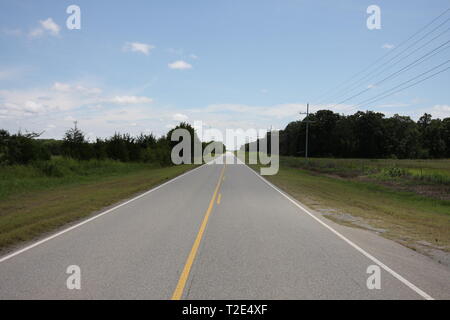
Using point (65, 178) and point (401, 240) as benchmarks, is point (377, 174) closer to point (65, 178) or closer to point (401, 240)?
point (401, 240)

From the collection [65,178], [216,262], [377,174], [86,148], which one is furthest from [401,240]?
[86,148]

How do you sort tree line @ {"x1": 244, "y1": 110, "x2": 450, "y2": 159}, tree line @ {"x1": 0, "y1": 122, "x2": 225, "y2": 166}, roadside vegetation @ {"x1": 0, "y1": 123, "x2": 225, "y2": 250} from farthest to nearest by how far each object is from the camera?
tree line @ {"x1": 244, "y1": 110, "x2": 450, "y2": 159} → tree line @ {"x1": 0, "y1": 122, "x2": 225, "y2": 166} → roadside vegetation @ {"x1": 0, "y1": 123, "x2": 225, "y2": 250}

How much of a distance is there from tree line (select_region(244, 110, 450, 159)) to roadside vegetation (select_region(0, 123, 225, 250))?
6009 cm

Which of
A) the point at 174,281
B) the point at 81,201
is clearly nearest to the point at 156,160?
the point at 81,201

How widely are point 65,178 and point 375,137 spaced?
313 ft

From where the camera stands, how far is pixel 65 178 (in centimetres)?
2512

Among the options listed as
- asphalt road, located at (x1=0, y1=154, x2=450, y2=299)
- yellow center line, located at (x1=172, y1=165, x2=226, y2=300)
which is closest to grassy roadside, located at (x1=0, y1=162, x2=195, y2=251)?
asphalt road, located at (x1=0, y1=154, x2=450, y2=299)

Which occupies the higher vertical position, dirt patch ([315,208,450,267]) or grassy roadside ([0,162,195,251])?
grassy roadside ([0,162,195,251])

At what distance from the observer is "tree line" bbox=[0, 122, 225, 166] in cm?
2836

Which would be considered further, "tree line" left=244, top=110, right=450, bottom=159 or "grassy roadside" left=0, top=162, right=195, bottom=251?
"tree line" left=244, top=110, right=450, bottom=159

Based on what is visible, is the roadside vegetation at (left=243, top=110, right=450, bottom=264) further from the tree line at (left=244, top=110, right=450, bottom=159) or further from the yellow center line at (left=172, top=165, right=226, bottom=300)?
the yellow center line at (left=172, top=165, right=226, bottom=300)
